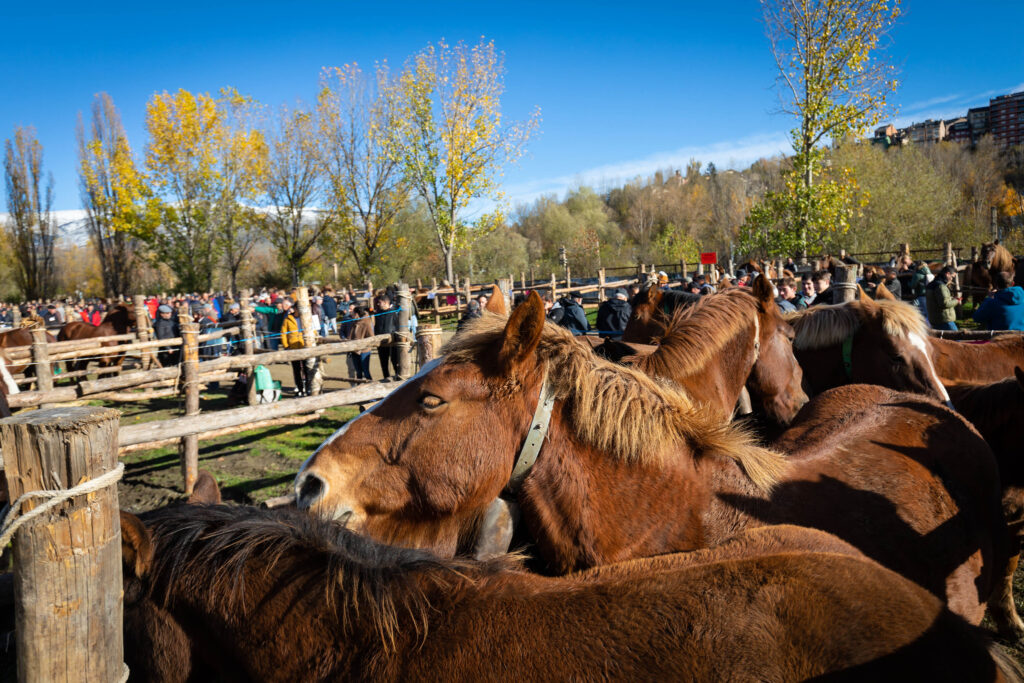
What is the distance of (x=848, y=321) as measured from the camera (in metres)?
4.50

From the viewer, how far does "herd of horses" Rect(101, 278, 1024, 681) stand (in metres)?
1.26

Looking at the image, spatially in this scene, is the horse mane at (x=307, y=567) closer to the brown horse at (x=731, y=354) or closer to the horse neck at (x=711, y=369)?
the brown horse at (x=731, y=354)

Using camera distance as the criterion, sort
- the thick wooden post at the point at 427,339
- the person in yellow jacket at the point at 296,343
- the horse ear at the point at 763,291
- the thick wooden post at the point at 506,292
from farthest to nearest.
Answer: the person in yellow jacket at the point at 296,343, the thick wooden post at the point at 427,339, the horse ear at the point at 763,291, the thick wooden post at the point at 506,292

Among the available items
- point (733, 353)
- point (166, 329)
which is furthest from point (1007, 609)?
point (166, 329)

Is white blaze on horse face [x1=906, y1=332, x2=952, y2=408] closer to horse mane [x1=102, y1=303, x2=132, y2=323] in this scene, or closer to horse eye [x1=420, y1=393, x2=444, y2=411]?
horse eye [x1=420, y1=393, x2=444, y2=411]

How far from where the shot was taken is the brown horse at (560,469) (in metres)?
1.93

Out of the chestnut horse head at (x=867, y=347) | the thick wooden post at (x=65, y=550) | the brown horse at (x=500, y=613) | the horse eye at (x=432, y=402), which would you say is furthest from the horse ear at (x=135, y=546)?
the chestnut horse head at (x=867, y=347)

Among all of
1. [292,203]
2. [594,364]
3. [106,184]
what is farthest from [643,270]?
[106,184]

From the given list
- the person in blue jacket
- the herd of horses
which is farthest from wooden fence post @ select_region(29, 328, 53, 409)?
the person in blue jacket

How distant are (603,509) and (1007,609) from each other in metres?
2.90

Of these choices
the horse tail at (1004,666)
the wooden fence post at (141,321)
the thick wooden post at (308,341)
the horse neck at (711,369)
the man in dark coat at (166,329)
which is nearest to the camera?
the horse tail at (1004,666)

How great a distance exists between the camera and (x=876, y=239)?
32.5 m

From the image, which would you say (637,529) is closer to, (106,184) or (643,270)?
(643,270)

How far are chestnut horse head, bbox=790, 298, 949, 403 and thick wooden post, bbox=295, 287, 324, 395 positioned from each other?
8.71 metres
